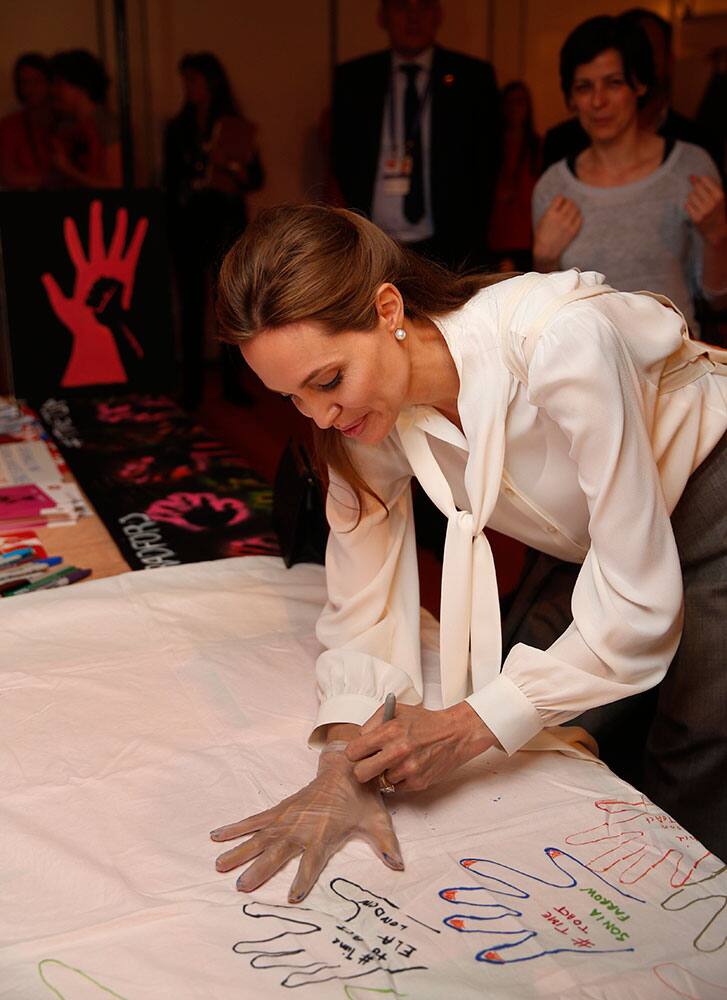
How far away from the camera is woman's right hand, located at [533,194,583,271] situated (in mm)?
2426

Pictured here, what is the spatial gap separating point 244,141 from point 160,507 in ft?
9.45

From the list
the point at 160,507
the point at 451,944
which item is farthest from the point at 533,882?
the point at 160,507

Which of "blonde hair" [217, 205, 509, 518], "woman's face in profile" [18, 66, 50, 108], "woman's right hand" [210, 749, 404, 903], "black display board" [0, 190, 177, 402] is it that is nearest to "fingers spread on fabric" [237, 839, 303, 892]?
"woman's right hand" [210, 749, 404, 903]

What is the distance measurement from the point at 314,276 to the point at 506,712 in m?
0.50

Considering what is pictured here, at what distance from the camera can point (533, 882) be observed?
3.64ft

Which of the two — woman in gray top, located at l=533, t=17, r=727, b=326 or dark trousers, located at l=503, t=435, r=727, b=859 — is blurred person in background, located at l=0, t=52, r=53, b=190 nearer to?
woman in gray top, located at l=533, t=17, r=727, b=326

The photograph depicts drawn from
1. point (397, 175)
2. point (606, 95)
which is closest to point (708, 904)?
point (606, 95)

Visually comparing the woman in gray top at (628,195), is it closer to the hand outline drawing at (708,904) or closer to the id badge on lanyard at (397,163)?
the id badge on lanyard at (397,163)

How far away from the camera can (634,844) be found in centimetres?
117

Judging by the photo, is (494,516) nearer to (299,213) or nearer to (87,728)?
(299,213)

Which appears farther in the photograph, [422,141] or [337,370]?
[422,141]

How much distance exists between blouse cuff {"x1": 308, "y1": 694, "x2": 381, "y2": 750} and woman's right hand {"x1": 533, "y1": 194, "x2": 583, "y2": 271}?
136cm

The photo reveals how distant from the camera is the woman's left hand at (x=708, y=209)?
7.47ft

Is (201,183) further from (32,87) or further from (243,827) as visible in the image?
(243,827)
